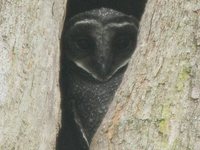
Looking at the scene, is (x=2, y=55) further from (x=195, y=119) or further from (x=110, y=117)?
(x=195, y=119)

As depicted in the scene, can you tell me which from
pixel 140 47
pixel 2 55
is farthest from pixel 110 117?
pixel 2 55

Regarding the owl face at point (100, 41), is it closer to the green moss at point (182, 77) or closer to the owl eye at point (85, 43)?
the owl eye at point (85, 43)

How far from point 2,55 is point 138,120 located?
0.55 m

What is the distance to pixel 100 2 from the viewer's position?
421cm

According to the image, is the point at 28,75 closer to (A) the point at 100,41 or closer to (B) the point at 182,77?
(B) the point at 182,77

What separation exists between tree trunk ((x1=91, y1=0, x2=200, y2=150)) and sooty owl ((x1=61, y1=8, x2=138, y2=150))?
0.93m

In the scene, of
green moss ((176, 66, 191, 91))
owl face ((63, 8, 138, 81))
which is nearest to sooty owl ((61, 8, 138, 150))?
owl face ((63, 8, 138, 81))

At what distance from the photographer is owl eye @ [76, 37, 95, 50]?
11.4 feet

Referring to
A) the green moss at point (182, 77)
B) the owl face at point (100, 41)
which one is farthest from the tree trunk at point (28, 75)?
the owl face at point (100, 41)

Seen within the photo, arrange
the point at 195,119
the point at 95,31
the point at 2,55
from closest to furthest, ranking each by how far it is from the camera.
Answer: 1. the point at 195,119
2. the point at 2,55
3. the point at 95,31

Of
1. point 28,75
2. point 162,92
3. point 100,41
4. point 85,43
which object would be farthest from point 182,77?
point 85,43

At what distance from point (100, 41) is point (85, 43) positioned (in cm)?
14

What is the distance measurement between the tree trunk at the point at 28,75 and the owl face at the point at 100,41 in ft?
2.49

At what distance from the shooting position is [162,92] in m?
2.36
